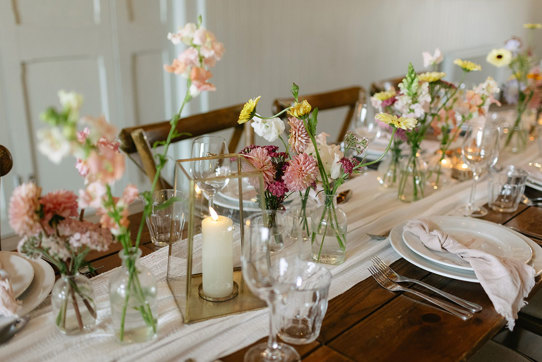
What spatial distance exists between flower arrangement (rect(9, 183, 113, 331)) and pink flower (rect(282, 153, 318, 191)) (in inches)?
13.9

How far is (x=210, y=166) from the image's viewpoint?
1.00 metres

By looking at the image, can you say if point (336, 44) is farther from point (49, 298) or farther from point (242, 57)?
point (49, 298)

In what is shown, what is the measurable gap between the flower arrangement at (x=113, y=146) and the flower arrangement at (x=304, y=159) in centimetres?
24

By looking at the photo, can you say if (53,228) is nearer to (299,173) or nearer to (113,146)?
(113,146)

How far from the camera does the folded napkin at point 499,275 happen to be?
0.97 m

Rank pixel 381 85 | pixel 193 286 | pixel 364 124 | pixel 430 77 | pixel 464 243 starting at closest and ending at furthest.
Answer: pixel 193 286 < pixel 464 243 < pixel 430 77 < pixel 364 124 < pixel 381 85

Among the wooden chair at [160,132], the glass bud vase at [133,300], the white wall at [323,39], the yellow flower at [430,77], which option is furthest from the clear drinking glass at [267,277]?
the white wall at [323,39]

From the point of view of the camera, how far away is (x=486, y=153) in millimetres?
1433

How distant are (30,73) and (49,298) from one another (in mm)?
1733

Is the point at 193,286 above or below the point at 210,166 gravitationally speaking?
below

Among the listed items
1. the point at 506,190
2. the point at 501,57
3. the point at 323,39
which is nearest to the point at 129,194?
the point at 506,190

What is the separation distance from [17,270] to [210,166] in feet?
1.28

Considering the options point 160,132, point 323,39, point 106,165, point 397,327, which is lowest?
point 397,327

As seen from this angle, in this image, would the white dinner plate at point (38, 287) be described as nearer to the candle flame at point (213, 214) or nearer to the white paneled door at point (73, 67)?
the candle flame at point (213, 214)
